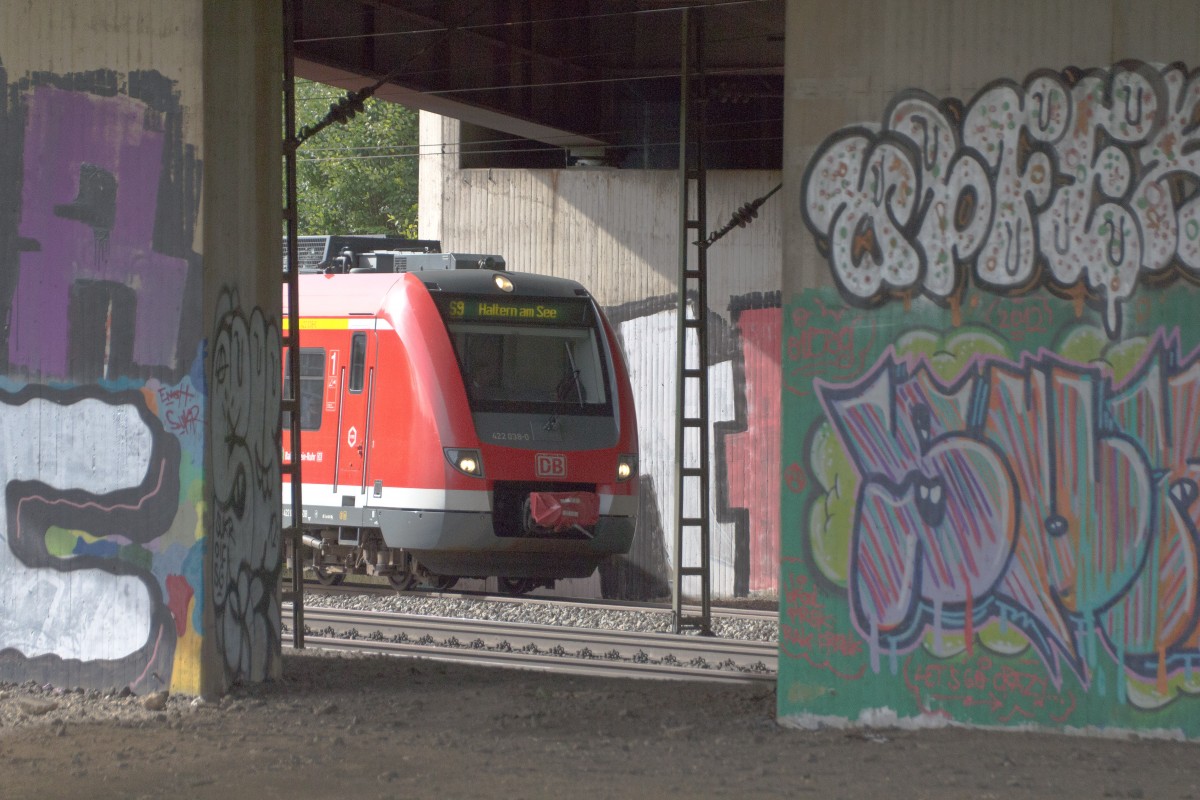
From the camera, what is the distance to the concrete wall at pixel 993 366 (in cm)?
749

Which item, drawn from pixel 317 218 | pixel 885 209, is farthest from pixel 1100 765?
pixel 317 218

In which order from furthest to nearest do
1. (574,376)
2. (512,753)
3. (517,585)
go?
(517,585)
(574,376)
(512,753)

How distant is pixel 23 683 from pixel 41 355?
1905 mm

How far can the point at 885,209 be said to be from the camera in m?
7.77

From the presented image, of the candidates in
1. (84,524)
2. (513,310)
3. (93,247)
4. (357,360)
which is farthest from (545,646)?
(93,247)

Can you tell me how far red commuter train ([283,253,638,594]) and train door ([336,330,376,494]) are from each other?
0.02 metres

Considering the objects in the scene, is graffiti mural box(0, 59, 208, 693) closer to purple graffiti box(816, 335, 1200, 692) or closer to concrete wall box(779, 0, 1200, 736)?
concrete wall box(779, 0, 1200, 736)

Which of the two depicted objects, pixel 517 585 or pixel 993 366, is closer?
pixel 993 366

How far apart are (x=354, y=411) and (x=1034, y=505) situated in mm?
9333

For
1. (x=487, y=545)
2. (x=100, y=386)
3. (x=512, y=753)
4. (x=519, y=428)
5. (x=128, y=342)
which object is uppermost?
(x=128, y=342)

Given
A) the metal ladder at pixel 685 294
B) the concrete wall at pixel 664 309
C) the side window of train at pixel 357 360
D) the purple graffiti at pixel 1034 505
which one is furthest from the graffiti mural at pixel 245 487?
the concrete wall at pixel 664 309

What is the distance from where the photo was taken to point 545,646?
12461mm

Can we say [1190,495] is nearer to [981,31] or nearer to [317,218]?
[981,31]

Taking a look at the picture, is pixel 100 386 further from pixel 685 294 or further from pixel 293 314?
pixel 685 294
